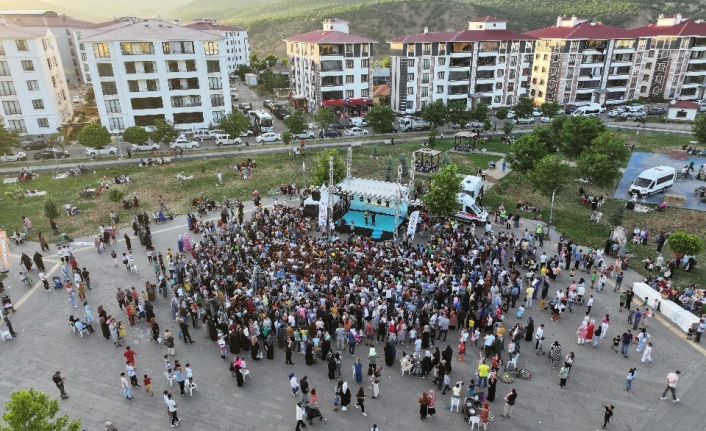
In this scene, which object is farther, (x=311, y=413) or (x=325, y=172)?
(x=325, y=172)

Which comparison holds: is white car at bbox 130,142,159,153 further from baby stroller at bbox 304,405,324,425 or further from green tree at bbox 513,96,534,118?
green tree at bbox 513,96,534,118

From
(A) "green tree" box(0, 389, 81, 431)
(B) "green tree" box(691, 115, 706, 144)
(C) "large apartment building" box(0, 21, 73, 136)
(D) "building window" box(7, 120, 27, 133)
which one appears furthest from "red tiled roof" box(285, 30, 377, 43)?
(A) "green tree" box(0, 389, 81, 431)

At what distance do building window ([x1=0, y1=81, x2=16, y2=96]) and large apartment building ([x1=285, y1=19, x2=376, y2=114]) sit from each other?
39344 millimetres

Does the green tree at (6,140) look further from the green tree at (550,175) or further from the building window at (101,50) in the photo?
the green tree at (550,175)

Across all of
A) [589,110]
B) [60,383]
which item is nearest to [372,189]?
[60,383]

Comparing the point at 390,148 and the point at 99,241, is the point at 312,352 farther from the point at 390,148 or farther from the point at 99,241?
the point at 390,148

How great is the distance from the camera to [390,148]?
5778 cm

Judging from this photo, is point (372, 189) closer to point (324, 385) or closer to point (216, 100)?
point (324, 385)

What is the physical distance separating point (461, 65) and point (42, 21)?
7749 centimetres

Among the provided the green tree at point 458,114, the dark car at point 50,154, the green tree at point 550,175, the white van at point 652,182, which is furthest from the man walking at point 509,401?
the dark car at point 50,154

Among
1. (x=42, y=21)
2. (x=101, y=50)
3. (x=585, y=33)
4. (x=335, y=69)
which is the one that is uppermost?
(x=42, y=21)

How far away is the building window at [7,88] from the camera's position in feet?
193

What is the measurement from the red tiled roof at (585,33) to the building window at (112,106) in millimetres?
65096

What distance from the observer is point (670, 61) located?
80.6m
